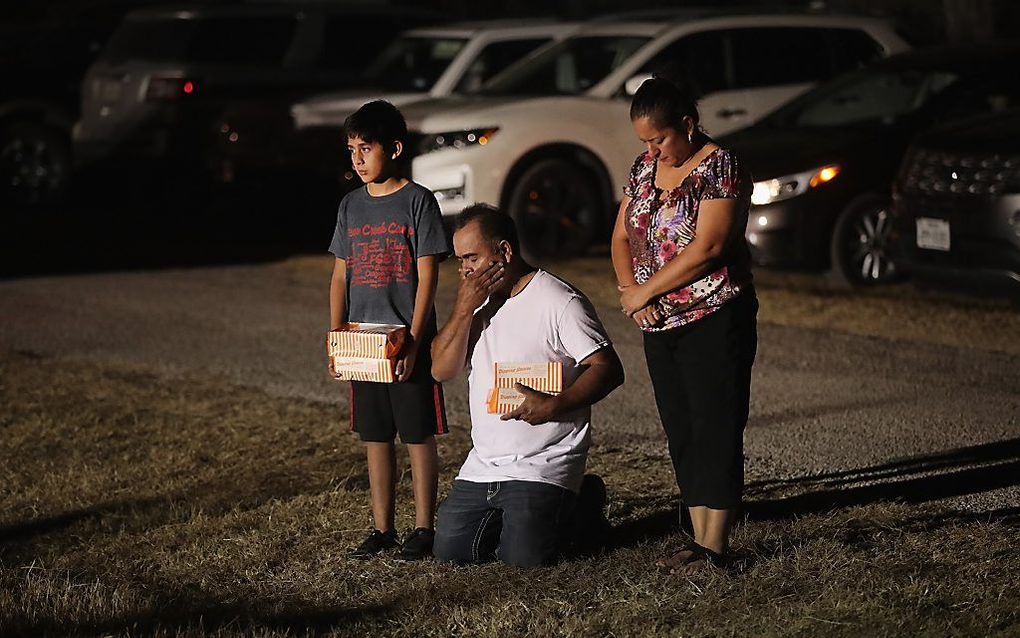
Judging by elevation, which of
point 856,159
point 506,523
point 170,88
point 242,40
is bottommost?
point 506,523

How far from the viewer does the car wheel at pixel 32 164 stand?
57.5 ft

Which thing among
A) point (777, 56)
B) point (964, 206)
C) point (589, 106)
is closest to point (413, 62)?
point (589, 106)

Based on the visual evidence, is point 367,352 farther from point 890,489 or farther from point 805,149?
point 805,149

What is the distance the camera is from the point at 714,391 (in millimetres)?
5066

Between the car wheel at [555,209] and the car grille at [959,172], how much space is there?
10.5 ft

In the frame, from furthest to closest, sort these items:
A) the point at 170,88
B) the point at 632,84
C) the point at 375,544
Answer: the point at 170,88
the point at 632,84
the point at 375,544

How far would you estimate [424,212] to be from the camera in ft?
17.5

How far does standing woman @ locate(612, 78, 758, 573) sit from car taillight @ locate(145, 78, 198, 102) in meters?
10.8

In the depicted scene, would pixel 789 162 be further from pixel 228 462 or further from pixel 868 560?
pixel 868 560

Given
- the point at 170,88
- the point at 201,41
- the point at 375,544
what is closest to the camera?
the point at 375,544

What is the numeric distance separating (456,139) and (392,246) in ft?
24.0

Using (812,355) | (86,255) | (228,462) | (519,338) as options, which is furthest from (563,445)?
(86,255)

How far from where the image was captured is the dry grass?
15.5 ft

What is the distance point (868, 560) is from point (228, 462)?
9.43 feet
